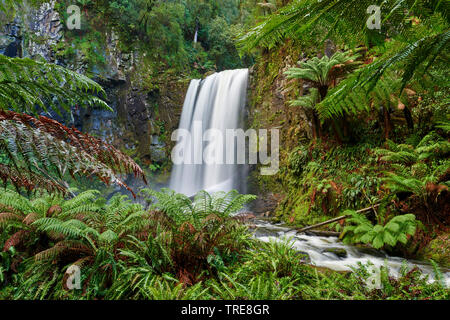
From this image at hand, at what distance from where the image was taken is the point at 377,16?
1.16 metres

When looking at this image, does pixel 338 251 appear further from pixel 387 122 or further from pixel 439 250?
pixel 387 122

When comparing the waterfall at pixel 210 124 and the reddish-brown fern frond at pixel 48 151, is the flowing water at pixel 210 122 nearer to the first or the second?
the waterfall at pixel 210 124

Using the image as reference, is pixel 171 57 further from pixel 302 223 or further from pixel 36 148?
pixel 36 148

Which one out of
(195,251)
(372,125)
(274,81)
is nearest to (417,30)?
(195,251)

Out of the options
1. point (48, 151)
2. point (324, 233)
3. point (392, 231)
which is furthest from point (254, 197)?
point (48, 151)

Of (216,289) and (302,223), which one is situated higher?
(216,289)

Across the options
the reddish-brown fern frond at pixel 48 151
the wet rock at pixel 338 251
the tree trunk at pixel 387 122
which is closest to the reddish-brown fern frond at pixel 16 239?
the reddish-brown fern frond at pixel 48 151

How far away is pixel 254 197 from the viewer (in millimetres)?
3186

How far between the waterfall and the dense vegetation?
5200mm

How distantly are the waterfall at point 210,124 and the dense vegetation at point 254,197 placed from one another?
5200 millimetres

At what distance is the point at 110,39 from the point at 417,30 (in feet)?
55.2

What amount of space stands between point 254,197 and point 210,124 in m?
9.96

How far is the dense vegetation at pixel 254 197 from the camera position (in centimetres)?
126

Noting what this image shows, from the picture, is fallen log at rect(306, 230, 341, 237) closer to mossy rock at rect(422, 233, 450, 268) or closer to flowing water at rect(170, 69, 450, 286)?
mossy rock at rect(422, 233, 450, 268)
